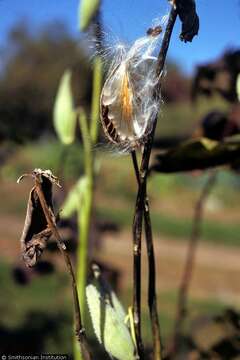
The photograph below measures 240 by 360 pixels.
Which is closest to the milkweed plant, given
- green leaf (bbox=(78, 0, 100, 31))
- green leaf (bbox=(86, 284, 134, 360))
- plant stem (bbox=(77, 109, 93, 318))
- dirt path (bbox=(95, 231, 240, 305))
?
green leaf (bbox=(86, 284, 134, 360))

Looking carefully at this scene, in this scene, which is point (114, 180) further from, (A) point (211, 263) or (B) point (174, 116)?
(B) point (174, 116)

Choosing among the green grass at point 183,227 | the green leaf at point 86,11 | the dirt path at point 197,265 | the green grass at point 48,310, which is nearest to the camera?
the green leaf at point 86,11

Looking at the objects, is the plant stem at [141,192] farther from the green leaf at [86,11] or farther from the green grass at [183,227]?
the green grass at [183,227]

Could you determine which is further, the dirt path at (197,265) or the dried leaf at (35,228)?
the dirt path at (197,265)

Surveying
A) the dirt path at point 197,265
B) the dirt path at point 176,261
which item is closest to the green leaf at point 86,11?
the dirt path at point 197,265

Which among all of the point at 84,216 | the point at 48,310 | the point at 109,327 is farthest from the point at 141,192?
the point at 48,310

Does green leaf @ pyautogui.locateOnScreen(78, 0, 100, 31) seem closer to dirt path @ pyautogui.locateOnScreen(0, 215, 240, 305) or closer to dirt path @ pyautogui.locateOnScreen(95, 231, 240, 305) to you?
dirt path @ pyautogui.locateOnScreen(95, 231, 240, 305)
